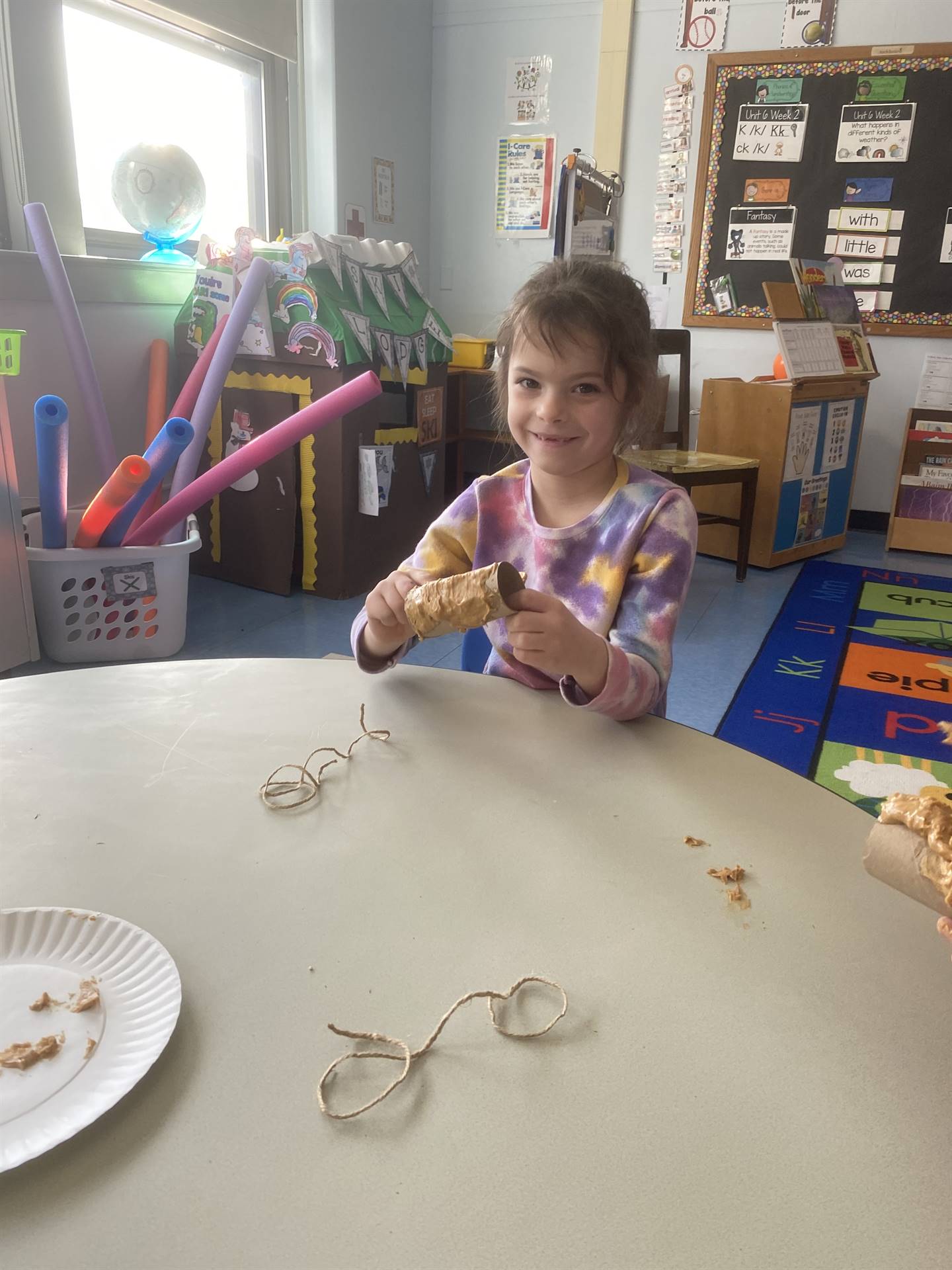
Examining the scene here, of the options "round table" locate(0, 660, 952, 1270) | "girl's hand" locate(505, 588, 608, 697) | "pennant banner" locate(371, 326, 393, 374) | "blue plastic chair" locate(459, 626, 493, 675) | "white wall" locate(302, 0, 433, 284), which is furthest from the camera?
"white wall" locate(302, 0, 433, 284)

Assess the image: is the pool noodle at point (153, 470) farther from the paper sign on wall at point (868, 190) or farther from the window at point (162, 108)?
the paper sign on wall at point (868, 190)

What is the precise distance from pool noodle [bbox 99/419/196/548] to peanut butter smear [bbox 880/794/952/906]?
185 cm

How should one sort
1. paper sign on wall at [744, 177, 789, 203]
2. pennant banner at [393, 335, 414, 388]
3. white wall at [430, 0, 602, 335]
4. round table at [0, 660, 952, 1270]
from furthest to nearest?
white wall at [430, 0, 602, 335] → paper sign on wall at [744, 177, 789, 203] → pennant banner at [393, 335, 414, 388] → round table at [0, 660, 952, 1270]

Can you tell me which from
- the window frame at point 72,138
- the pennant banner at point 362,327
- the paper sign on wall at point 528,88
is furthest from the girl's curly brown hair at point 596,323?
the paper sign on wall at point 528,88

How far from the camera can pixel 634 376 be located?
3.39 ft

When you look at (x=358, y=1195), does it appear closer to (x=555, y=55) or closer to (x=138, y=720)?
(x=138, y=720)

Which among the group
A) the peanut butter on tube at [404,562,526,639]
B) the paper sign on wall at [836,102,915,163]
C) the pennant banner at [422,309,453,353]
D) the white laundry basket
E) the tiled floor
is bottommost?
the tiled floor

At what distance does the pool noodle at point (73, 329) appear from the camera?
2270 mm

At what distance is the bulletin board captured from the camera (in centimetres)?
356

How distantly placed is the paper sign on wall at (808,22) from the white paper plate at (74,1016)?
4351mm

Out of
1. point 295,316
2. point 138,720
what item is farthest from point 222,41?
point 138,720

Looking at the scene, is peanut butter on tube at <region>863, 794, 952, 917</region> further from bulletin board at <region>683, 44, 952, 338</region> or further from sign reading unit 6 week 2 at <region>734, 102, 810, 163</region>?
sign reading unit 6 week 2 at <region>734, 102, 810, 163</region>

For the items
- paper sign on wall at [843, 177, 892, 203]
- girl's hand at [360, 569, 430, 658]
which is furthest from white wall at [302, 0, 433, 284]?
girl's hand at [360, 569, 430, 658]

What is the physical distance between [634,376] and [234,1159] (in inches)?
34.9
